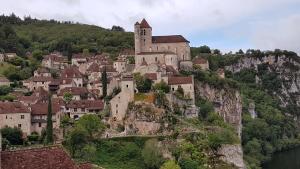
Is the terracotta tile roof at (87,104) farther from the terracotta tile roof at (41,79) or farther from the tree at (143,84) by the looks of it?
the terracotta tile roof at (41,79)

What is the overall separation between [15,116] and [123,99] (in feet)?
48.3

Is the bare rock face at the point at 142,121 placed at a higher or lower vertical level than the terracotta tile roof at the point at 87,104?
lower

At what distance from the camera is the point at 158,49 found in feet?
318

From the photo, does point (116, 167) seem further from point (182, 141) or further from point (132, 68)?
point (132, 68)

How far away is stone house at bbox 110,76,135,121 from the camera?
75.7 metres

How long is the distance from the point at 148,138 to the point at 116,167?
862 cm

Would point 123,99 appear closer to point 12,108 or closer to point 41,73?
point 12,108

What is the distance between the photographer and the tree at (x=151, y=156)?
66625 mm

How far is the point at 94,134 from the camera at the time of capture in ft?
234

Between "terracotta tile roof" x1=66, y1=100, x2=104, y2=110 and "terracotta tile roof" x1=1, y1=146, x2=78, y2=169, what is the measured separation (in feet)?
173

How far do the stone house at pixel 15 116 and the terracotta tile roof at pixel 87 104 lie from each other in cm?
836

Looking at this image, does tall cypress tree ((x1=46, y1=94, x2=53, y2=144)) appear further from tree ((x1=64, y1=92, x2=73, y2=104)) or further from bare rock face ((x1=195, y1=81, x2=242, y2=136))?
bare rock face ((x1=195, y1=81, x2=242, y2=136))

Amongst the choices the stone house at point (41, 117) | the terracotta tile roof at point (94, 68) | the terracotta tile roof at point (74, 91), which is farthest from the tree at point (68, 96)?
the terracotta tile roof at point (94, 68)

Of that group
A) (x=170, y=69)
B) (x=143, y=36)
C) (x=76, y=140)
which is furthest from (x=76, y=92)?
(x=76, y=140)
